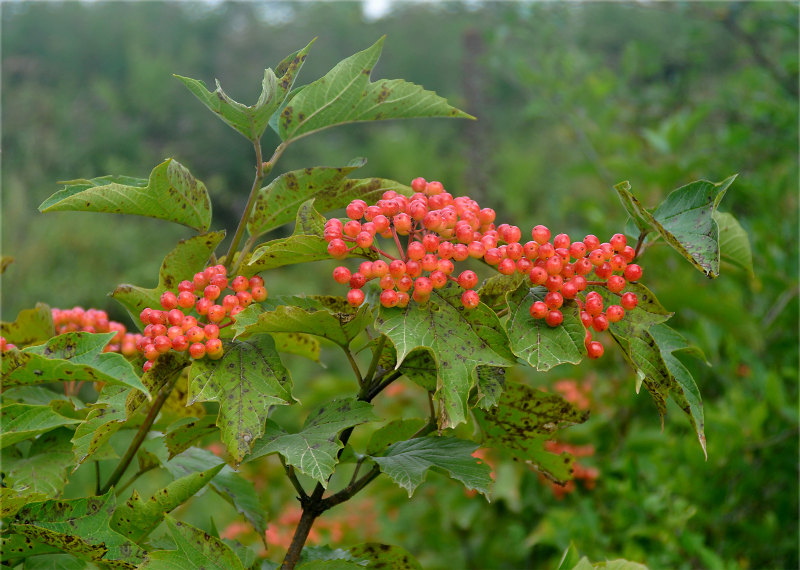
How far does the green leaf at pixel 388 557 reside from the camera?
760mm

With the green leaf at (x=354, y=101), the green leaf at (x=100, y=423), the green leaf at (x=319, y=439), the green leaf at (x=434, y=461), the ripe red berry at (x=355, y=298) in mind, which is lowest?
the green leaf at (x=434, y=461)

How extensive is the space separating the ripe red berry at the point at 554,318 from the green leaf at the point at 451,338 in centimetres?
5

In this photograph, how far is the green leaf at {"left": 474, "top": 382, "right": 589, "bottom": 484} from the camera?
2.40 ft

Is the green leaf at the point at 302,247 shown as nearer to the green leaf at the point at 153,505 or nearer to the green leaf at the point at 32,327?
the green leaf at the point at 153,505

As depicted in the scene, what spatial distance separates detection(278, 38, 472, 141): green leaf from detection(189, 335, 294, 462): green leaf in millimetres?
243

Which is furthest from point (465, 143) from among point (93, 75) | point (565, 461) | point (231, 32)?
point (565, 461)

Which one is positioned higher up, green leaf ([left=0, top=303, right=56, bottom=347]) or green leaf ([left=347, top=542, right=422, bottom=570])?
green leaf ([left=0, top=303, right=56, bottom=347])

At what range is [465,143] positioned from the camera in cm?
1133

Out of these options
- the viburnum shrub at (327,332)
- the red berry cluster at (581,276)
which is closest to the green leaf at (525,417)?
the viburnum shrub at (327,332)

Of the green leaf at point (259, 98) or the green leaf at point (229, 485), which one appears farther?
the green leaf at point (229, 485)

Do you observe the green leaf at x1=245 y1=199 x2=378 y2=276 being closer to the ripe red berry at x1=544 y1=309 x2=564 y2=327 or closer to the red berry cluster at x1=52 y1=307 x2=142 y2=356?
the ripe red berry at x1=544 y1=309 x2=564 y2=327

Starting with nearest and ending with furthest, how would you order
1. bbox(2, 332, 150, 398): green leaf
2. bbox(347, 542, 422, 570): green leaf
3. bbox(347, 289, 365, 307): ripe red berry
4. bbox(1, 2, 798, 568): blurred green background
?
bbox(2, 332, 150, 398): green leaf
bbox(347, 289, 365, 307): ripe red berry
bbox(347, 542, 422, 570): green leaf
bbox(1, 2, 798, 568): blurred green background

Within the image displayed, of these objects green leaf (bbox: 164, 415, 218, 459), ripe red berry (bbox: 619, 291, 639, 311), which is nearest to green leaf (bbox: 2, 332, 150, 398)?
green leaf (bbox: 164, 415, 218, 459)

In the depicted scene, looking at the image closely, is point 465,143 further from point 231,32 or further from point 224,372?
point 224,372
